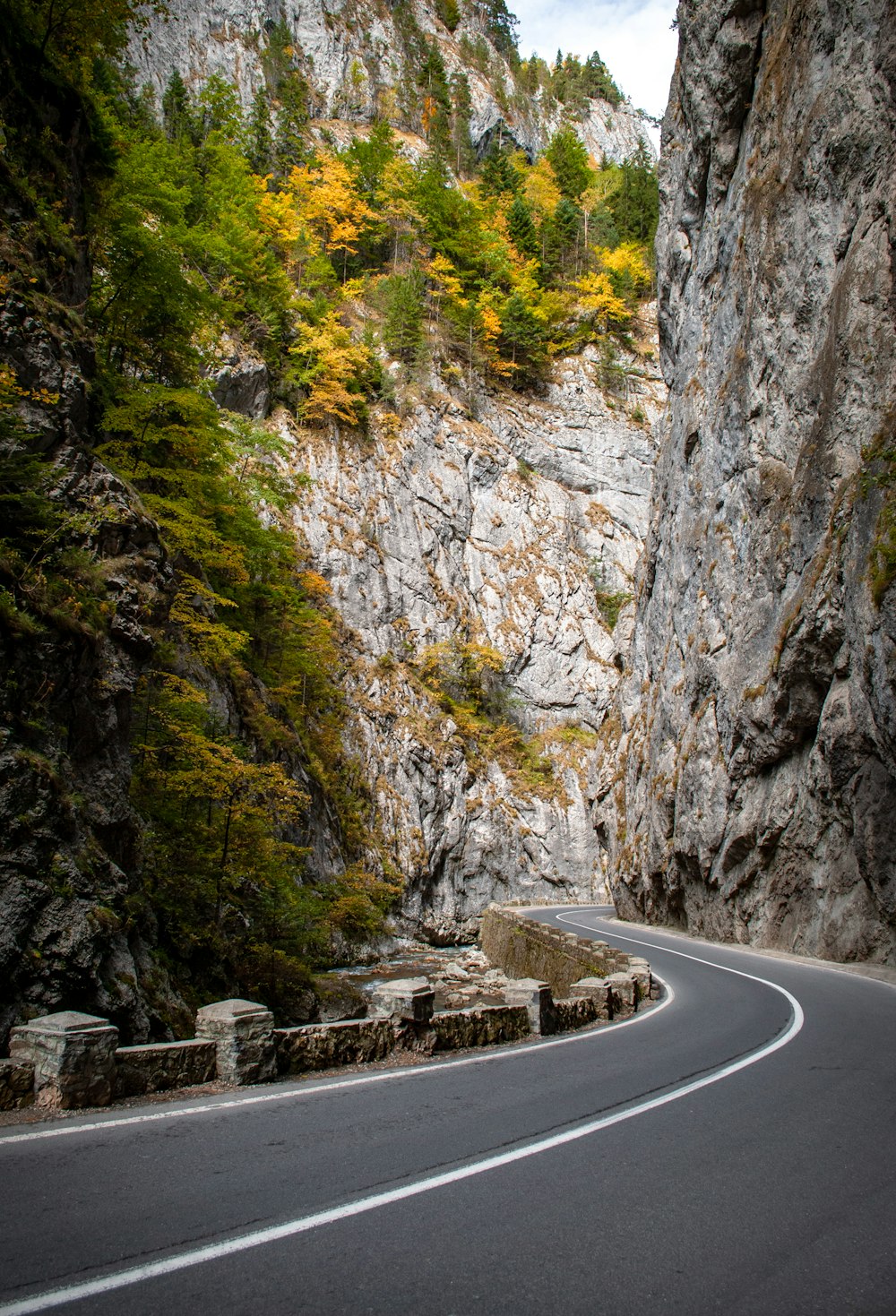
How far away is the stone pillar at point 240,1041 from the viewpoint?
632cm

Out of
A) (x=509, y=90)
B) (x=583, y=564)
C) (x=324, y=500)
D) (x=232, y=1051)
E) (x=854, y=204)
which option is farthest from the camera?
(x=509, y=90)

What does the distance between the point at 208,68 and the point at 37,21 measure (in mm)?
55579

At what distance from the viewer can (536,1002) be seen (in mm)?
9375

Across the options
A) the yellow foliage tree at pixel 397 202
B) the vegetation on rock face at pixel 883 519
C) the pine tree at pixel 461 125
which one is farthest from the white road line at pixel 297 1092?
the pine tree at pixel 461 125

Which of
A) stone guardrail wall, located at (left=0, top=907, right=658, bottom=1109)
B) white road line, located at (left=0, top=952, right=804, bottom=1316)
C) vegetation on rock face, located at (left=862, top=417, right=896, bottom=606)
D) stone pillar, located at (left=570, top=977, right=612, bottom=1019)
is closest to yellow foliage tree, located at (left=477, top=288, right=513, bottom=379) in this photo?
vegetation on rock face, located at (left=862, top=417, right=896, bottom=606)

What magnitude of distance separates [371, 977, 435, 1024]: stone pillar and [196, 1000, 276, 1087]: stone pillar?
1.61 m

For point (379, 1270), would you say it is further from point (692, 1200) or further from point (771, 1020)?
point (771, 1020)

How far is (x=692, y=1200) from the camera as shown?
4.08 metres

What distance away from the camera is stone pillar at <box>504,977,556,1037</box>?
933 cm

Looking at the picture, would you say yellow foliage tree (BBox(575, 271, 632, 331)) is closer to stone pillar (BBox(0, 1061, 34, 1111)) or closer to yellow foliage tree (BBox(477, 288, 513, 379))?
yellow foliage tree (BBox(477, 288, 513, 379))

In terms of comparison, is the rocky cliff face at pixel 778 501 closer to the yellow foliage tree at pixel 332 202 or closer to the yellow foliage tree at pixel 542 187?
the yellow foliage tree at pixel 332 202

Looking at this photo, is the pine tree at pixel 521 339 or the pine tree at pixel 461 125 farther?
the pine tree at pixel 461 125

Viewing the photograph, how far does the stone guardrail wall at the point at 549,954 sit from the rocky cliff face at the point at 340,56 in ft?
196

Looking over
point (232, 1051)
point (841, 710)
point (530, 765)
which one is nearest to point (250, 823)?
point (232, 1051)
